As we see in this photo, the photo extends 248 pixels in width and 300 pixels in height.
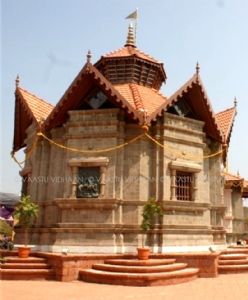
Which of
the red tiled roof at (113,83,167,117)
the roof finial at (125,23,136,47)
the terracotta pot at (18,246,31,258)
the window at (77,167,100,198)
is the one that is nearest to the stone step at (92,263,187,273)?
the terracotta pot at (18,246,31,258)

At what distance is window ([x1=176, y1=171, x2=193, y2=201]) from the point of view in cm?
1650

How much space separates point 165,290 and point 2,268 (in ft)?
19.6

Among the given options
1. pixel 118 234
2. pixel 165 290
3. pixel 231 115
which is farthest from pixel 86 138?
pixel 231 115

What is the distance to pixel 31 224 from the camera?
667 inches

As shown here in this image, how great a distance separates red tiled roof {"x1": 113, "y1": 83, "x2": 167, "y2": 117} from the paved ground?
739 centimetres

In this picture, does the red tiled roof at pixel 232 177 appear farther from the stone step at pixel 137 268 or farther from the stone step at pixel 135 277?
the stone step at pixel 135 277

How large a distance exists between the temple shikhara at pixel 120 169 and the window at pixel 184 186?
4cm

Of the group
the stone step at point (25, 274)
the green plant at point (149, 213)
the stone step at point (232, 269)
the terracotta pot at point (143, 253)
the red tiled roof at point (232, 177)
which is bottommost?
the stone step at point (25, 274)

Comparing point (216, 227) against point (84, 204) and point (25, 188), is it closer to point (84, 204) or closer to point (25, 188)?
point (84, 204)

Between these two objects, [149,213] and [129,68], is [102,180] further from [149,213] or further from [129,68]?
[129,68]

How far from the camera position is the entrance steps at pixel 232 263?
14.8 meters

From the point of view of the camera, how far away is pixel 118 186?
15.6 m

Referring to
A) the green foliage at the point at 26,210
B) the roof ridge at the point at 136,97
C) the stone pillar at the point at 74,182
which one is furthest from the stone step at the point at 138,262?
the roof ridge at the point at 136,97

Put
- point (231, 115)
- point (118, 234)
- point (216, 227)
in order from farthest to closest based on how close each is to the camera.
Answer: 1. point (231, 115)
2. point (216, 227)
3. point (118, 234)
